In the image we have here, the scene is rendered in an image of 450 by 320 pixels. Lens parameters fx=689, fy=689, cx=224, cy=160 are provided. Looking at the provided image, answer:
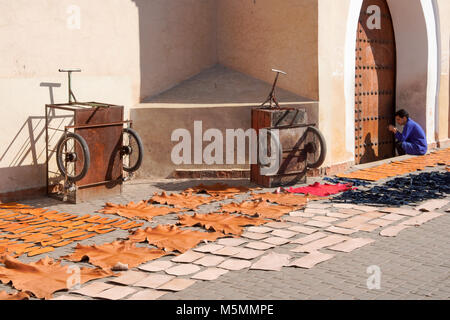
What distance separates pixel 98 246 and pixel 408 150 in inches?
299

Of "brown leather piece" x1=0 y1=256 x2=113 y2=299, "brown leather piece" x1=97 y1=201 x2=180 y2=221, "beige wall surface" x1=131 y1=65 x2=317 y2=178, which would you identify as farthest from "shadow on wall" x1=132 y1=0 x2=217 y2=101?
"brown leather piece" x1=0 y1=256 x2=113 y2=299

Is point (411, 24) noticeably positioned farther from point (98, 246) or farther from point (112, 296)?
point (112, 296)

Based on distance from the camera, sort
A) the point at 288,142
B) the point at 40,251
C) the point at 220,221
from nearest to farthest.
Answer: the point at 40,251, the point at 220,221, the point at 288,142

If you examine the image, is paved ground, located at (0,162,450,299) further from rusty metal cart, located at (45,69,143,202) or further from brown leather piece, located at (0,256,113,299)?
rusty metal cart, located at (45,69,143,202)

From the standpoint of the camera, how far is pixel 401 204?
9016 mm

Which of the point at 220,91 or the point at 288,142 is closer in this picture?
the point at 288,142

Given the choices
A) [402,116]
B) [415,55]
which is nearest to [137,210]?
[402,116]

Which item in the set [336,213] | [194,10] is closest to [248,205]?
[336,213]

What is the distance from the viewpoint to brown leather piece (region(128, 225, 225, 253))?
277 inches

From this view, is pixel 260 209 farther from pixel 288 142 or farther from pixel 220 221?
pixel 288 142

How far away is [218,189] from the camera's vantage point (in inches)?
396

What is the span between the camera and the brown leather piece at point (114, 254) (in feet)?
21.3

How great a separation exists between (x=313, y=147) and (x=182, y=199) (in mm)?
2351

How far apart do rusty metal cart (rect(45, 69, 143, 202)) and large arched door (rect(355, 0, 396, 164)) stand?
16.8ft
